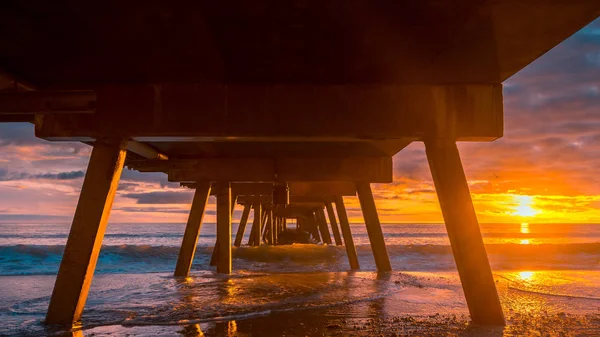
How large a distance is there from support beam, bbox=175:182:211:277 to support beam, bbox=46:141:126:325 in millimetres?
7832

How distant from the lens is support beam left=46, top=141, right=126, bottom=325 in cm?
705

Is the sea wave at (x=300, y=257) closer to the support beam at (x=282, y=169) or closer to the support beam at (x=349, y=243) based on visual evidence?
the support beam at (x=349, y=243)

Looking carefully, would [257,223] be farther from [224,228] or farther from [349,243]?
[224,228]

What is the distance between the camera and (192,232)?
606 inches

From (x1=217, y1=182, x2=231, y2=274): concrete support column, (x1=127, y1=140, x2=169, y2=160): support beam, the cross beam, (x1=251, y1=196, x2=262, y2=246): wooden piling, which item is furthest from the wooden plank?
(x1=251, y1=196, x2=262, y2=246): wooden piling

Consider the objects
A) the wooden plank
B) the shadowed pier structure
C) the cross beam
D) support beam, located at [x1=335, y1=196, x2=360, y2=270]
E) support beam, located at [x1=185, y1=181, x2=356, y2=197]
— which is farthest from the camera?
support beam, located at [x1=335, y1=196, x2=360, y2=270]

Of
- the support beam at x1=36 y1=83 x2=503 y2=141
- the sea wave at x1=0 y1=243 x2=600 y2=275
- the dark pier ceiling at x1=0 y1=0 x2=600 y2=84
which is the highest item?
the dark pier ceiling at x1=0 y1=0 x2=600 y2=84

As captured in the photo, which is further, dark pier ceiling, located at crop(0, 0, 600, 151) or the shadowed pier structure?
the shadowed pier structure

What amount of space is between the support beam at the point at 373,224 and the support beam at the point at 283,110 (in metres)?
9.21

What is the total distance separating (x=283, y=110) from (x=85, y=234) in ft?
10.6

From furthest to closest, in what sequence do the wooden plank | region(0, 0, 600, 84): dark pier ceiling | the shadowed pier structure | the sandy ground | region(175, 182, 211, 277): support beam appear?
region(175, 182, 211, 277): support beam < the wooden plank < the sandy ground < the shadowed pier structure < region(0, 0, 600, 84): dark pier ceiling

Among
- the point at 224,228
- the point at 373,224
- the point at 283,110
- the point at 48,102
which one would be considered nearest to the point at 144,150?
the point at 48,102

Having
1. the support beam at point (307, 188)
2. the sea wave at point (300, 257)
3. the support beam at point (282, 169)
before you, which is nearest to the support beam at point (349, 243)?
the support beam at point (307, 188)

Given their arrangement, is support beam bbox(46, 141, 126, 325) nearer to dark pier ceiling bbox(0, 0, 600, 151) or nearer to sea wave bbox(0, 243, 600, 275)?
dark pier ceiling bbox(0, 0, 600, 151)
